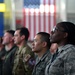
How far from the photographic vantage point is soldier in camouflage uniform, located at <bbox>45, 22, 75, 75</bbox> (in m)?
2.82

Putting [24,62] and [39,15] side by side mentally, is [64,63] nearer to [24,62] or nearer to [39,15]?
[24,62]

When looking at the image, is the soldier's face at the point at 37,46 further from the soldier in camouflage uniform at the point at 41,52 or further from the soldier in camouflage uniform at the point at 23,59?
the soldier in camouflage uniform at the point at 23,59

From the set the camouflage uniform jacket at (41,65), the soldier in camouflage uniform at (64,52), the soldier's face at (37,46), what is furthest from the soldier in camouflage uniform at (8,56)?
the soldier in camouflage uniform at (64,52)

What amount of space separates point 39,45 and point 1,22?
339cm

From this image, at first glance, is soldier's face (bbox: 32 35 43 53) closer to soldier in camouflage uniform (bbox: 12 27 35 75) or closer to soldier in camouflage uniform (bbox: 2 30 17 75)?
soldier in camouflage uniform (bbox: 12 27 35 75)

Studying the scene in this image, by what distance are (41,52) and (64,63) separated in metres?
1.06

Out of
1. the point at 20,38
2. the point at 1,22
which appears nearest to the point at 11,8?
the point at 1,22

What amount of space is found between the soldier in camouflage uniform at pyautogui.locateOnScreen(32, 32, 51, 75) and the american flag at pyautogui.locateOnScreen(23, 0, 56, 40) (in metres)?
3.76

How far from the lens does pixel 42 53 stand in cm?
388

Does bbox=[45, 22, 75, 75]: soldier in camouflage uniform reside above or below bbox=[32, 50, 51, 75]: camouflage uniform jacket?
above

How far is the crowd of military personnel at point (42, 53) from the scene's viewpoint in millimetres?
2871

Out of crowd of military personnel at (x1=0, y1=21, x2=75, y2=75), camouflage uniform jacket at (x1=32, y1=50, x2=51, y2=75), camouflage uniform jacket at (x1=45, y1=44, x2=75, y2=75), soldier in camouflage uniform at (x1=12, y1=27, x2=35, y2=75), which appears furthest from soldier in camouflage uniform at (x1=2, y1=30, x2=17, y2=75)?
camouflage uniform jacket at (x1=45, y1=44, x2=75, y2=75)

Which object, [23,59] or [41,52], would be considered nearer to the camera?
[41,52]

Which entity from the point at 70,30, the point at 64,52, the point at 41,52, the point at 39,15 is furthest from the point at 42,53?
the point at 39,15
